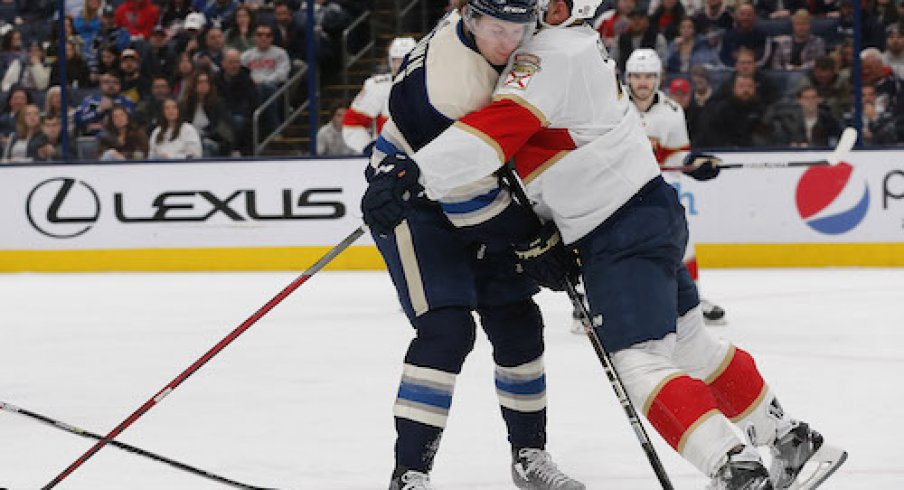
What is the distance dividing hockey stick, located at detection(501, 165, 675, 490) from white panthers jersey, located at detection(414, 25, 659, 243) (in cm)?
2

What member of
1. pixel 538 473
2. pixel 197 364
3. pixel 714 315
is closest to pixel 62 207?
pixel 714 315

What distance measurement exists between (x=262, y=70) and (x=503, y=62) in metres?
7.32

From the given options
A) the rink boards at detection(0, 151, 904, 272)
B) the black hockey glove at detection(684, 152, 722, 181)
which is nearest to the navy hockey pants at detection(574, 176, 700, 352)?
the black hockey glove at detection(684, 152, 722, 181)

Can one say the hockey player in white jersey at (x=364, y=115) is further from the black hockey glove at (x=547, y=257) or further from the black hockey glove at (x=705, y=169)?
the black hockey glove at (x=547, y=257)

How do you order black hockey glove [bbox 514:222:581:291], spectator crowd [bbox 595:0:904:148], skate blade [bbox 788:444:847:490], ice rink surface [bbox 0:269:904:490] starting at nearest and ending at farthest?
1. black hockey glove [bbox 514:222:581:291]
2. skate blade [bbox 788:444:847:490]
3. ice rink surface [bbox 0:269:904:490]
4. spectator crowd [bbox 595:0:904:148]

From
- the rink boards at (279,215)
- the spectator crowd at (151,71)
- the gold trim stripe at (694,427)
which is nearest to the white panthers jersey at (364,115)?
the rink boards at (279,215)

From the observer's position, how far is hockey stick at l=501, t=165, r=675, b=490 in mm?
2646

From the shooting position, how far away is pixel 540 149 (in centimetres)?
270

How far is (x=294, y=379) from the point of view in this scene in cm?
471

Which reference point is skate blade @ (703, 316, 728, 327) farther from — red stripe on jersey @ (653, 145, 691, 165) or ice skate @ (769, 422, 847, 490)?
ice skate @ (769, 422, 847, 490)

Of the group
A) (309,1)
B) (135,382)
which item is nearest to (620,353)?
(135,382)

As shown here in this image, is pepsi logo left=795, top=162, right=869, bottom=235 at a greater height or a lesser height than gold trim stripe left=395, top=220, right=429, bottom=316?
lesser

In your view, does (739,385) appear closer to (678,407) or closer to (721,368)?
(721,368)

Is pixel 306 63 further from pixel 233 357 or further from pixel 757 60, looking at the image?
pixel 233 357
